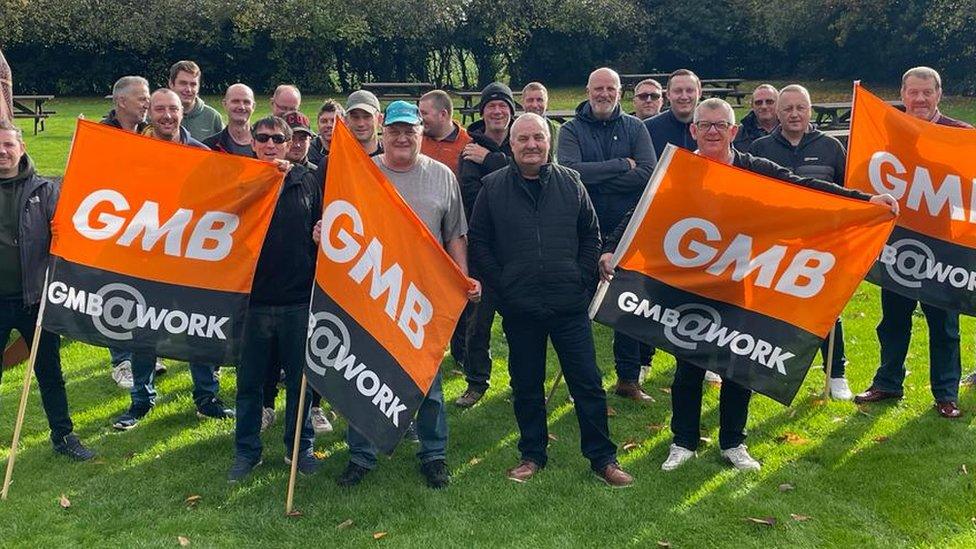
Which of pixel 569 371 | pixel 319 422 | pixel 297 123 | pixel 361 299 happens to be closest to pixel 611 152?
pixel 569 371

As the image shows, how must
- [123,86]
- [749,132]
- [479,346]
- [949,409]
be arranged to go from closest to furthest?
1. [949,409]
2. [123,86]
3. [479,346]
4. [749,132]

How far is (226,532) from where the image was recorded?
5086 millimetres

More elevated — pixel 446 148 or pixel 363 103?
pixel 363 103

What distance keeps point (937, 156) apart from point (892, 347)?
1.48m

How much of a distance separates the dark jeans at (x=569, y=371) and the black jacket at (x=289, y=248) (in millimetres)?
1302

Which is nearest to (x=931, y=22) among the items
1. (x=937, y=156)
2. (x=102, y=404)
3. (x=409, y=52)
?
(x=409, y=52)

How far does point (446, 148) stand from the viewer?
7195mm

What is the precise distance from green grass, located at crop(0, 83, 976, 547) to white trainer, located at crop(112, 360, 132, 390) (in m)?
0.33

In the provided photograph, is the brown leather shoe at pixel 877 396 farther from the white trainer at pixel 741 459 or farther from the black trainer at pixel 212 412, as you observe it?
the black trainer at pixel 212 412

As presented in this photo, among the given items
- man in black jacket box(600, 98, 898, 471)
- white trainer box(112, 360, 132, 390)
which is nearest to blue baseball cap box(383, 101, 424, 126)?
man in black jacket box(600, 98, 898, 471)

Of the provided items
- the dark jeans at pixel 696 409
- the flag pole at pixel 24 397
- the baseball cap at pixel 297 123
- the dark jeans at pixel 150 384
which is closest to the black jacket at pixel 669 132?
the dark jeans at pixel 696 409

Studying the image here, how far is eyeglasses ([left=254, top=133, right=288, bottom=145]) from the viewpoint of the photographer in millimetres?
5508

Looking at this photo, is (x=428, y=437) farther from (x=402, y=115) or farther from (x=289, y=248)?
(x=402, y=115)

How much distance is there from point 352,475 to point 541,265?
1816mm
